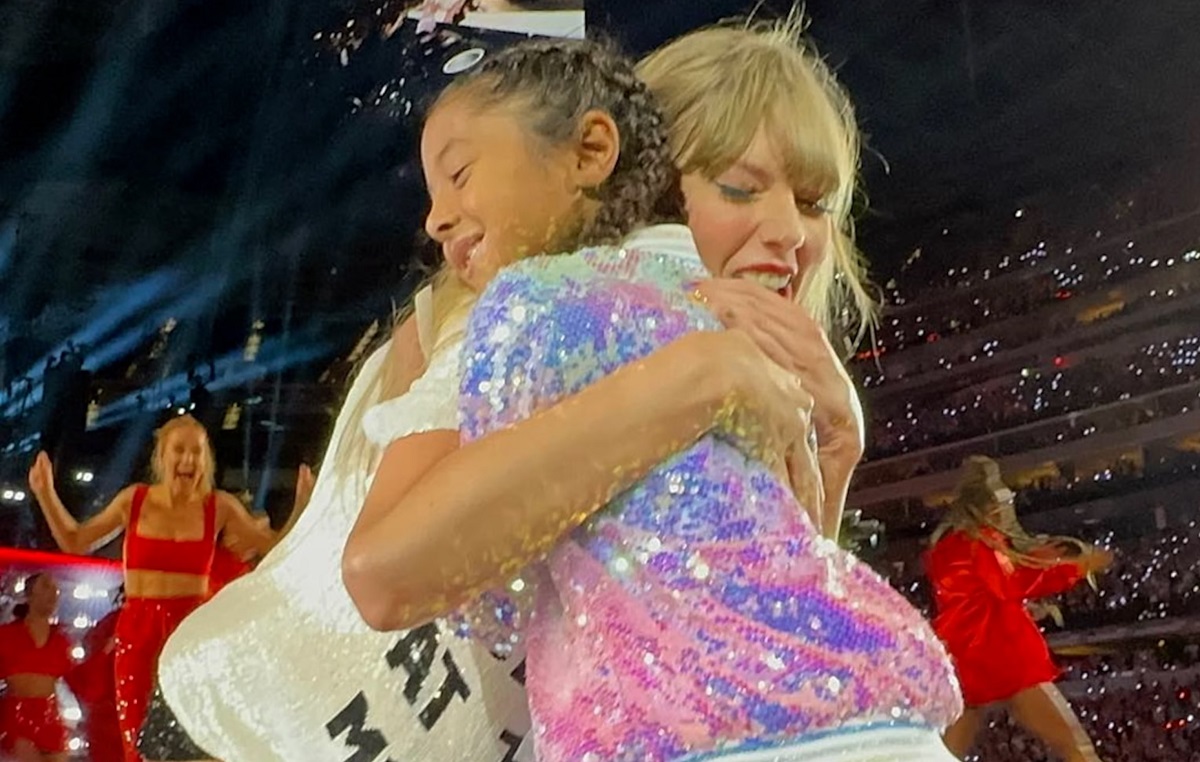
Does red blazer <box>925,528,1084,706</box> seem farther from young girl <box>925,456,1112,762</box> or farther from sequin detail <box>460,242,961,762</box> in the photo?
sequin detail <box>460,242,961,762</box>

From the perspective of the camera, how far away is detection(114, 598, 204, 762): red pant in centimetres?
229

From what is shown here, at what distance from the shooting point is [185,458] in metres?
2.50

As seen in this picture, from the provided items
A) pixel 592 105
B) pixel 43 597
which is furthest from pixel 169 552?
pixel 592 105

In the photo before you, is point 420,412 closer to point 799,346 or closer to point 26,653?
point 799,346

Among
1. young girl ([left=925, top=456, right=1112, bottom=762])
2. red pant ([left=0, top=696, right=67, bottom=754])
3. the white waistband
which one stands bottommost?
young girl ([left=925, top=456, right=1112, bottom=762])

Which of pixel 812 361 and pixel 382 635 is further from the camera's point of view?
pixel 382 635

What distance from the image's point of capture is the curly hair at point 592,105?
0.60 metres

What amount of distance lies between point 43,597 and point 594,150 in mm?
2335

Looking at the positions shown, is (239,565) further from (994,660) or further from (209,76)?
(994,660)

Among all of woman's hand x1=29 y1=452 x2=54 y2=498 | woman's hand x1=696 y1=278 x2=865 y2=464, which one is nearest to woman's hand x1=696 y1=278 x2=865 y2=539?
woman's hand x1=696 y1=278 x2=865 y2=464

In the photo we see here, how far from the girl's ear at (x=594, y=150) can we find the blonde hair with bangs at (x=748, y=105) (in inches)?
4.5

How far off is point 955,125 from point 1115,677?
1.22m

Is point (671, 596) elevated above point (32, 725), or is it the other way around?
point (671, 596)

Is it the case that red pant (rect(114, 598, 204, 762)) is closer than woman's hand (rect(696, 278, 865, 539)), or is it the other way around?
woman's hand (rect(696, 278, 865, 539))
